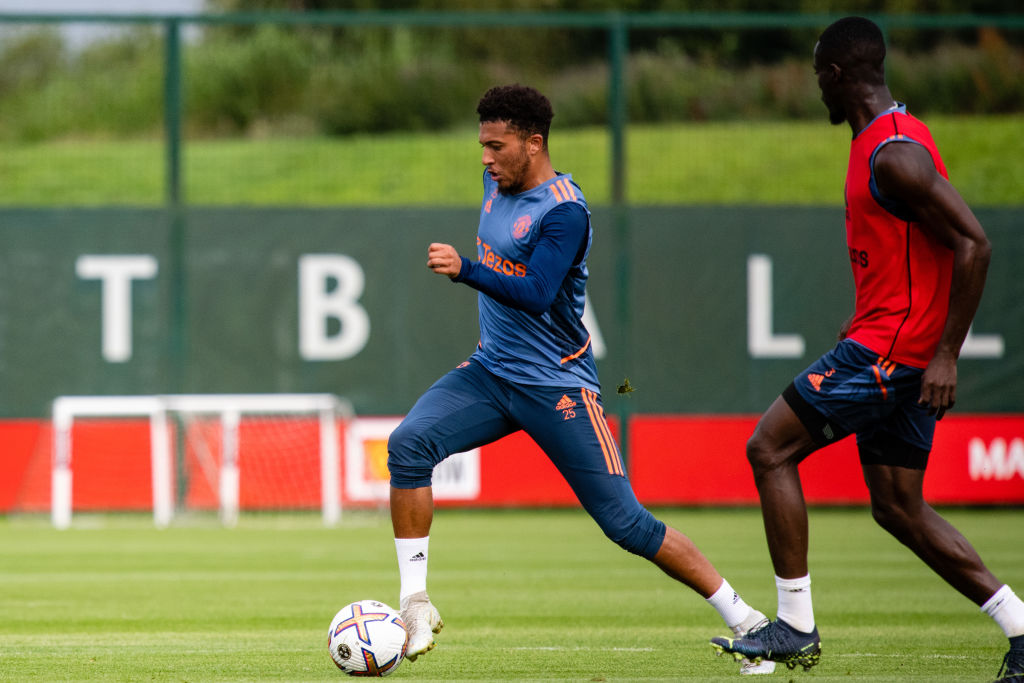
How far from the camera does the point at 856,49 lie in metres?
6.15

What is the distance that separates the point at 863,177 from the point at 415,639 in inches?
104

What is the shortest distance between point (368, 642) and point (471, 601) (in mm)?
3059

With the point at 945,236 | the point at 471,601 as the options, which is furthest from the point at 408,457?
the point at 471,601

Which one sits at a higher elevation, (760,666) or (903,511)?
A: (903,511)

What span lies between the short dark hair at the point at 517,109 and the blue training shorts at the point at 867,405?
5.20 feet

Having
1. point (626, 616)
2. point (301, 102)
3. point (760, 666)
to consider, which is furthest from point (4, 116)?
point (760, 666)

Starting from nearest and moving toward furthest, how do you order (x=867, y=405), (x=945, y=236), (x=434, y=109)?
(x=945, y=236) → (x=867, y=405) → (x=434, y=109)

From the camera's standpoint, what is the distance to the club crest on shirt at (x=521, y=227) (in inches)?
257

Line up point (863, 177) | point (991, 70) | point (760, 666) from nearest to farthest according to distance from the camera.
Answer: point (863, 177), point (760, 666), point (991, 70)

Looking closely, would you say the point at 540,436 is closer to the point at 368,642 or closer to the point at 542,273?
the point at 542,273

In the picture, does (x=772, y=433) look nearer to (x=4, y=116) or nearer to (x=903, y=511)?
(x=903, y=511)

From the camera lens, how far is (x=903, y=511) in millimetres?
6203

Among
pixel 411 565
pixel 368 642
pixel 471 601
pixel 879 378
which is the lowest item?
pixel 471 601

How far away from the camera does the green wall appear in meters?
16.1
